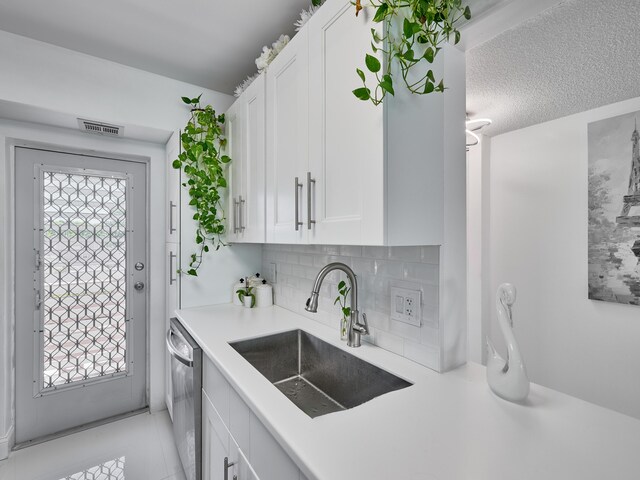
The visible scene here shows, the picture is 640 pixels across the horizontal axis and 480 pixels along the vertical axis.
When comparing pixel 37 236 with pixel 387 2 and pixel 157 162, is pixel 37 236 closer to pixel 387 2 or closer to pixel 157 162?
pixel 157 162

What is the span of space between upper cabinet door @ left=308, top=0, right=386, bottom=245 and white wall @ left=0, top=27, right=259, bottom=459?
4.57 feet

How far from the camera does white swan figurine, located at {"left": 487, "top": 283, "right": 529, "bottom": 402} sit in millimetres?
941

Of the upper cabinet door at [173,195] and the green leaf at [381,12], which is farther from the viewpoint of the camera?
the upper cabinet door at [173,195]

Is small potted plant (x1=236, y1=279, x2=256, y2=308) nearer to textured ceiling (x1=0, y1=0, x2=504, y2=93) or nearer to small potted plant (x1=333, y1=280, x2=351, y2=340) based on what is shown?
small potted plant (x1=333, y1=280, x2=351, y2=340)

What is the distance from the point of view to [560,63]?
1.78 metres

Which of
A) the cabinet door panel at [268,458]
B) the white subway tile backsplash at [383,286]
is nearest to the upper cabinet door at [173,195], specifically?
the white subway tile backsplash at [383,286]

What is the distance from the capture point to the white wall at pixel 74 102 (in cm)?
176

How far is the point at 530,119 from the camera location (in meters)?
2.65

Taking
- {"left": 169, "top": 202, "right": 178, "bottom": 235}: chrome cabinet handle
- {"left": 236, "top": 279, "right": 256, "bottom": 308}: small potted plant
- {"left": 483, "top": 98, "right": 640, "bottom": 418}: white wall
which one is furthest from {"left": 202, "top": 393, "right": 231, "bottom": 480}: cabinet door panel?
{"left": 483, "top": 98, "right": 640, "bottom": 418}: white wall

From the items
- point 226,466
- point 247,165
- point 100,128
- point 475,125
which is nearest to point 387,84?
point 247,165

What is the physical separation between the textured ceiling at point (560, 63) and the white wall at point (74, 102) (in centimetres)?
183

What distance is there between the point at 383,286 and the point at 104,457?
6.93 ft

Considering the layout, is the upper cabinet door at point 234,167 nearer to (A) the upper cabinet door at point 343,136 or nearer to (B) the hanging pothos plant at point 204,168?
(B) the hanging pothos plant at point 204,168

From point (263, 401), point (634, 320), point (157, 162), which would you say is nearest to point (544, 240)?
point (634, 320)
